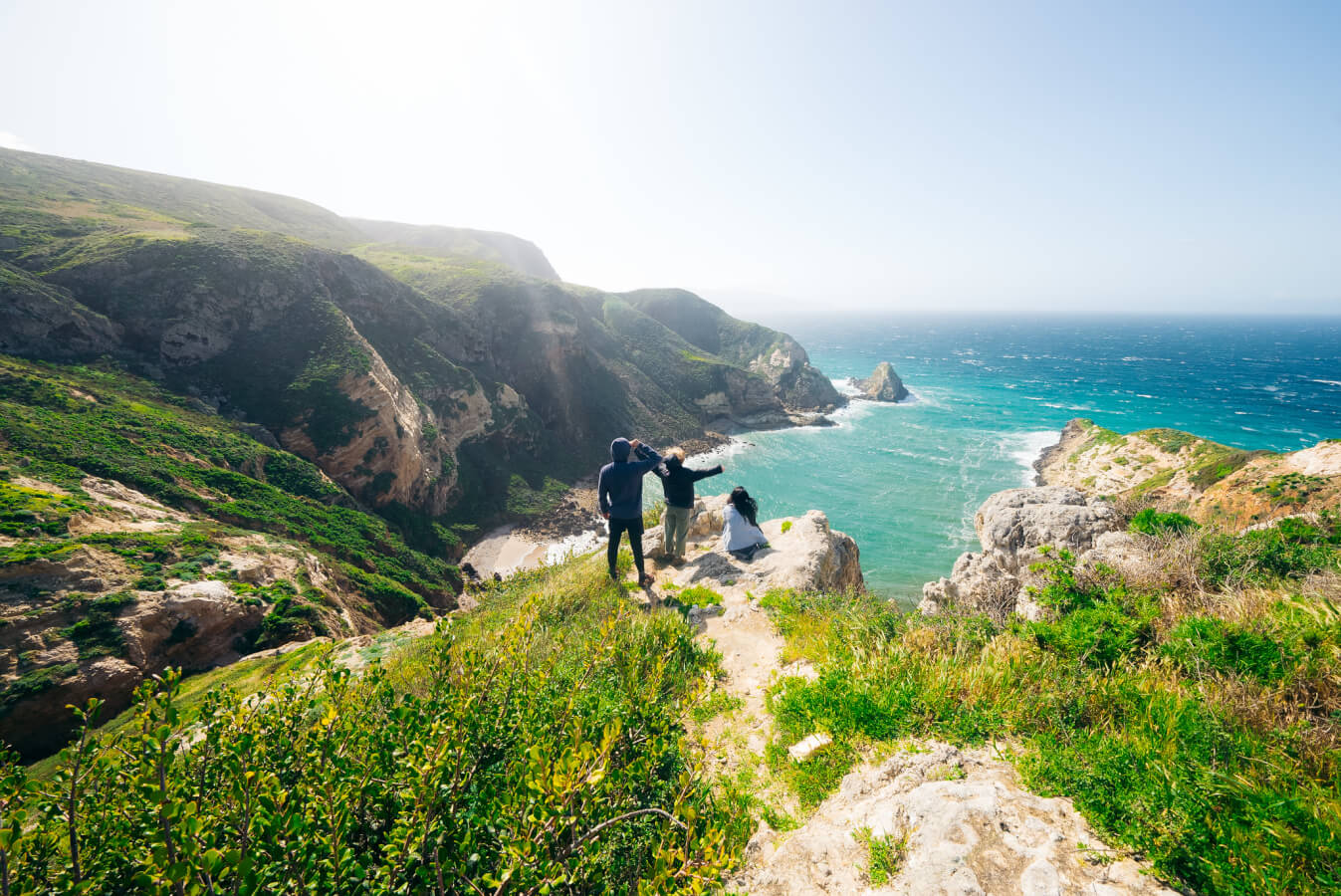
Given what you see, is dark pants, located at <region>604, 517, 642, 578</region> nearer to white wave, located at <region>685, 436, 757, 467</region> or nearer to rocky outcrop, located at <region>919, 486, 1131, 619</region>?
rocky outcrop, located at <region>919, 486, 1131, 619</region>

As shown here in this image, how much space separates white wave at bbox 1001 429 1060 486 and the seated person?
4314 cm

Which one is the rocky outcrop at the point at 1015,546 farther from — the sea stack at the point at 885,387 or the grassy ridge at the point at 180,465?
the sea stack at the point at 885,387

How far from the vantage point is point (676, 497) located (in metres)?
9.30

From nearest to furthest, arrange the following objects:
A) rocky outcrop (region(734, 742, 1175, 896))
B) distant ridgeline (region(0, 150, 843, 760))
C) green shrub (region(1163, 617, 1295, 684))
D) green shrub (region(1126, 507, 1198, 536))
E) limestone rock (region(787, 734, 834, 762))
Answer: rocky outcrop (region(734, 742, 1175, 896)) → green shrub (region(1163, 617, 1295, 684)) → limestone rock (region(787, 734, 834, 762)) → green shrub (region(1126, 507, 1198, 536)) → distant ridgeline (region(0, 150, 843, 760))

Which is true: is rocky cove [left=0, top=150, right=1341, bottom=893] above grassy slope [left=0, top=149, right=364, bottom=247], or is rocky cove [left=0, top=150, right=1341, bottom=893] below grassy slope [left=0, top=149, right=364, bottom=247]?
below

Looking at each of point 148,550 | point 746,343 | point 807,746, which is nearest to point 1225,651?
point 807,746

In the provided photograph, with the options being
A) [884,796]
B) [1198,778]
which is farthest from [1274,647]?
[884,796]

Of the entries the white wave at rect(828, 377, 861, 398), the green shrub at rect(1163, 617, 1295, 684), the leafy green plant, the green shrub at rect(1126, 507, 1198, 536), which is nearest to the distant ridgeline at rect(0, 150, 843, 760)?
the leafy green plant

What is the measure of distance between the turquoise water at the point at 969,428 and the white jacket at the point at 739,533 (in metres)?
18.2

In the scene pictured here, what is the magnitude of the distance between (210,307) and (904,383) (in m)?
96.1

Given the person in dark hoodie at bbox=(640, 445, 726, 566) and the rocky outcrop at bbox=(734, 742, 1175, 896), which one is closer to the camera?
the rocky outcrop at bbox=(734, 742, 1175, 896)

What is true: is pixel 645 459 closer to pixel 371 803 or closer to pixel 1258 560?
pixel 371 803

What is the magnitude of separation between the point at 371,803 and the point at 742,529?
858 centimetres

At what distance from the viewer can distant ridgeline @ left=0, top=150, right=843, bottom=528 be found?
92.1ft
